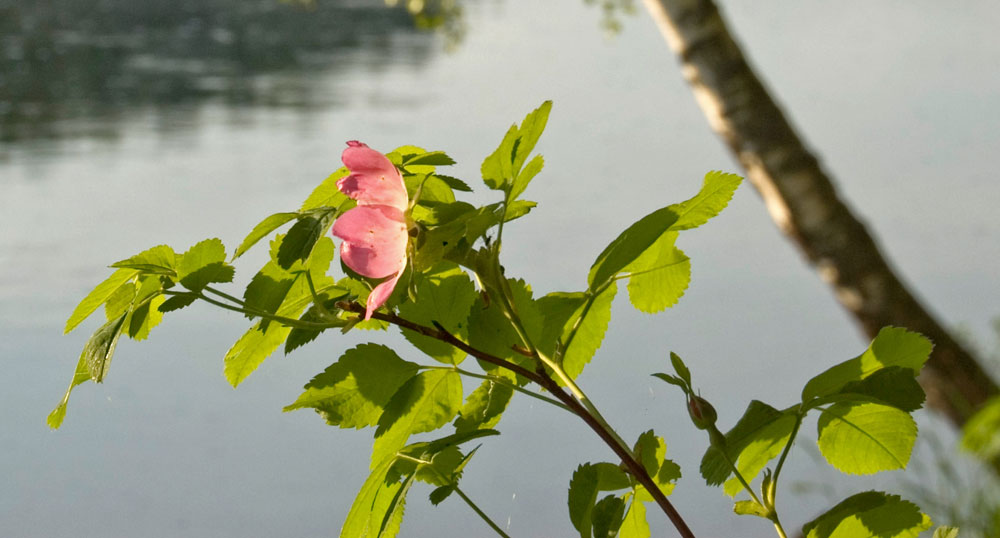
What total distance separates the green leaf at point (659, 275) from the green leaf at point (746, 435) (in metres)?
0.08

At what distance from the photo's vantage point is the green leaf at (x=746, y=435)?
34 centimetres

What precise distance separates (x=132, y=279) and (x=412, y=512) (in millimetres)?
1935

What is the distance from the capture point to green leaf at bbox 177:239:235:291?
36 centimetres

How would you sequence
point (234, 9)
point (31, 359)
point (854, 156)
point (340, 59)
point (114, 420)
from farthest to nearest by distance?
point (234, 9), point (340, 59), point (854, 156), point (31, 359), point (114, 420)

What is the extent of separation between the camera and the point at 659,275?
42cm

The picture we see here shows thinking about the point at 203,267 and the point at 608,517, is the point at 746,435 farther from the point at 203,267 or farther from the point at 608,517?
the point at 203,267

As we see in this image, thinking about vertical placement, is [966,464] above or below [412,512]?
below

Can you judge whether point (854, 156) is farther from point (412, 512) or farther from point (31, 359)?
point (31, 359)

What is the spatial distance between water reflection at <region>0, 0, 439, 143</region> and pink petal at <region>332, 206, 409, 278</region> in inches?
190

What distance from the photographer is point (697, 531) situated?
220cm

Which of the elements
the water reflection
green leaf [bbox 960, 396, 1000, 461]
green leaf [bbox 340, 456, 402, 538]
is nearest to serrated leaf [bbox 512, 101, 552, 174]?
green leaf [bbox 340, 456, 402, 538]

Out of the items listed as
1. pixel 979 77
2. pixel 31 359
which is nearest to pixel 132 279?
pixel 31 359

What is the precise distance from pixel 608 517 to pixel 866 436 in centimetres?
9

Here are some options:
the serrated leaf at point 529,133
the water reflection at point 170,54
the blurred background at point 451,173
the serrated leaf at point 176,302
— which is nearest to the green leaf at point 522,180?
the serrated leaf at point 529,133
